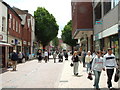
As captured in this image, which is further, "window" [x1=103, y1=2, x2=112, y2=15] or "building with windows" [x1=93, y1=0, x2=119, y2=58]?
"window" [x1=103, y1=2, x2=112, y2=15]

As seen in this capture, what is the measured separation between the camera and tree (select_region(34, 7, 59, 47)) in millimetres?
50531

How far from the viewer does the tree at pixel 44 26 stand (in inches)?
1989

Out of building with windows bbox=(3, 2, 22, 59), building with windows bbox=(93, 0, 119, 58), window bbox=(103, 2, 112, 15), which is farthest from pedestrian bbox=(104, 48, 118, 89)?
building with windows bbox=(3, 2, 22, 59)

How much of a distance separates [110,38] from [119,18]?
4.58 metres

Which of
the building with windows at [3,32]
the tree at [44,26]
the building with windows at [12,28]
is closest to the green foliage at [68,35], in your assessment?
the tree at [44,26]

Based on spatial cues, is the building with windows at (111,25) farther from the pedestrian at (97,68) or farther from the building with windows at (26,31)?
the building with windows at (26,31)

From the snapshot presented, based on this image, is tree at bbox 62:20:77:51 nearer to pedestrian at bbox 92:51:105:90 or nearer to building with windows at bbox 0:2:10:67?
building with windows at bbox 0:2:10:67

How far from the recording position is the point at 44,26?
50250 mm

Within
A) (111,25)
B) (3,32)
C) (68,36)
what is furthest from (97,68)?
(68,36)

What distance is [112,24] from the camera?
17.1 metres

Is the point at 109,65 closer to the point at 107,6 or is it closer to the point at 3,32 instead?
the point at 107,6

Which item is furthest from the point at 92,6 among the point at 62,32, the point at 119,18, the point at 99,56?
the point at 62,32

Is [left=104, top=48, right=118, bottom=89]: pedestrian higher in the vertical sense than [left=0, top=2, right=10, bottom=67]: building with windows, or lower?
lower

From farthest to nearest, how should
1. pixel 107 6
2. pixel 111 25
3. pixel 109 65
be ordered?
pixel 107 6
pixel 111 25
pixel 109 65
